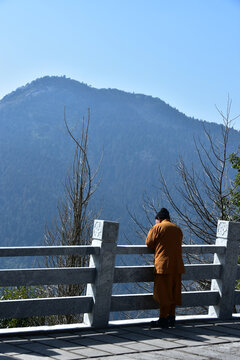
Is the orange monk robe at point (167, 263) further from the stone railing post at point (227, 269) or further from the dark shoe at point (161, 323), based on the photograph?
the stone railing post at point (227, 269)

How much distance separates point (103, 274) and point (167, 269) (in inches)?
30.9

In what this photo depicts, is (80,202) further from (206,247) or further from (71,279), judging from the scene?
(71,279)

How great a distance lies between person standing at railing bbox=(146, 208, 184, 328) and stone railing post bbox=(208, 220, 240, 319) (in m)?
1.01

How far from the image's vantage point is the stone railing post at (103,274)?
674 centimetres

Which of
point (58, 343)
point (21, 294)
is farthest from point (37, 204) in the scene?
point (58, 343)

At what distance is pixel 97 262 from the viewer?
677 centimetres

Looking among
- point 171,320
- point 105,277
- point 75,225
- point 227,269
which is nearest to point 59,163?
point 75,225

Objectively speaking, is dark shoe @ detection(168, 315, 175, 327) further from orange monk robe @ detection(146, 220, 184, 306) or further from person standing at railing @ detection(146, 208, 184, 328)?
orange monk robe @ detection(146, 220, 184, 306)

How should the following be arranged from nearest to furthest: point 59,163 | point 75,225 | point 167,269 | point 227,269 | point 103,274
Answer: point 103,274 → point 167,269 → point 227,269 → point 75,225 → point 59,163

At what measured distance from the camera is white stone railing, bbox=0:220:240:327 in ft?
20.3

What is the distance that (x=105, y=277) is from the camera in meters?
6.79

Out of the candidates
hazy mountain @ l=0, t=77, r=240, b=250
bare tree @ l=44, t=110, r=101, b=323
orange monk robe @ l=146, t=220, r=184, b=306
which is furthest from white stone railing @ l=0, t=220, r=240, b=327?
hazy mountain @ l=0, t=77, r=240, b=250

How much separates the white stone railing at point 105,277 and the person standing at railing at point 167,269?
0.76ft

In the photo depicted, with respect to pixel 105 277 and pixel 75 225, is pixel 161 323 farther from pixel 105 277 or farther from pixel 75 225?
pixel 75 225
